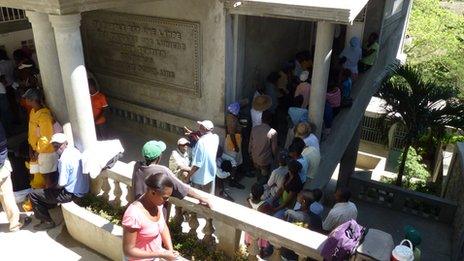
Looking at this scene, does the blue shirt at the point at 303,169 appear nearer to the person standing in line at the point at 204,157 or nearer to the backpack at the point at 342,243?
the person standing in line at the point at 204,157

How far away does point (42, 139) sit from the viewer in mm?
5477

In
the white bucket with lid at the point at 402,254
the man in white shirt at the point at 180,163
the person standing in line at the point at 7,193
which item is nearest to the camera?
the white bucket with lid at the point at 402,254

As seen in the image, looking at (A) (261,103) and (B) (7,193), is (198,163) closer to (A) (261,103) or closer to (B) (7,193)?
(A) (261,103)

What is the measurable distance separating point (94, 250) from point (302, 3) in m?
4.48

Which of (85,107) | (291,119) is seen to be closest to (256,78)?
(291,119)

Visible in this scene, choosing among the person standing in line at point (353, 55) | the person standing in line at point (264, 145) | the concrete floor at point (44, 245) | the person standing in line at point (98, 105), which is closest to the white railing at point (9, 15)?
the person standing in line at point (98, 105)

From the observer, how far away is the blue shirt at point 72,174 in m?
5.14

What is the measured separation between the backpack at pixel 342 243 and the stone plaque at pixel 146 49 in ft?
14.8

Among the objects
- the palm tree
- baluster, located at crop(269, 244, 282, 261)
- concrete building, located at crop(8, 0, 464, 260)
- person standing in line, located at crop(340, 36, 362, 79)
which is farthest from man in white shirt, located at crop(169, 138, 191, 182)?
the palm tree

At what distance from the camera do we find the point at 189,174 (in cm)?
568

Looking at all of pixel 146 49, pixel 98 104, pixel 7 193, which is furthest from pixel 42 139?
pixel 146 49

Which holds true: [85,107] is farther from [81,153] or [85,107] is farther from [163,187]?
[163,187]

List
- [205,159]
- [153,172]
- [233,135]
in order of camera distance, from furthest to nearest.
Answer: [233,135]
[205,159]
[153,172]

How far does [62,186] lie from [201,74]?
130 inches
